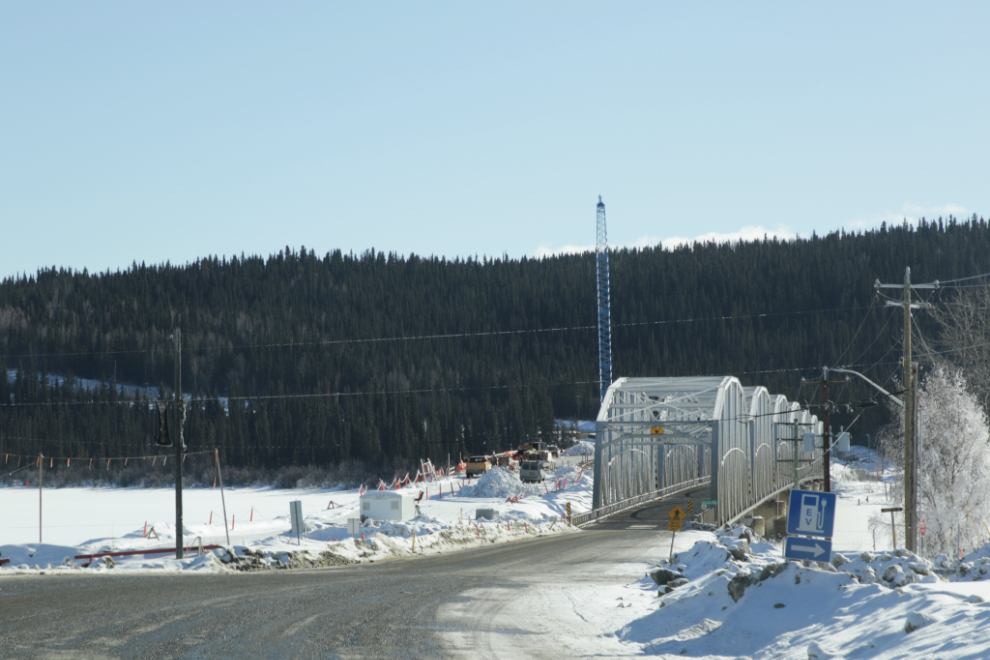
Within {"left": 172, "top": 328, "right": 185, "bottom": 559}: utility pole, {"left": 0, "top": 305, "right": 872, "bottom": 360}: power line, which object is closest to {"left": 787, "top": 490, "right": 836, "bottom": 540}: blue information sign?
{"left": 172, "top": 328, "right": 185, "bottom": 559}: utility pole

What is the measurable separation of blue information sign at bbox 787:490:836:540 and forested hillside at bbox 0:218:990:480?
111 m

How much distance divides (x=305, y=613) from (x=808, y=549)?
26.5ft

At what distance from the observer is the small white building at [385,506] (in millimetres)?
43344

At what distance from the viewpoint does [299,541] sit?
31.2 meters

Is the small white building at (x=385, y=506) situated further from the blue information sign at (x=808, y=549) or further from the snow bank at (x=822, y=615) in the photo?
the blue information sign at (x=808, y=549)

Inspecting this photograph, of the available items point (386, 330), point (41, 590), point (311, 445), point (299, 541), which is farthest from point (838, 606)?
point (386, 330)

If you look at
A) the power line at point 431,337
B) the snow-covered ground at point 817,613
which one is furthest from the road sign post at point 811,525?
the power line at point 431,337

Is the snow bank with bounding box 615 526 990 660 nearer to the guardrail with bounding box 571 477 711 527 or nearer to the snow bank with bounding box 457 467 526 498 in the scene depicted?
the guardrail with bounding box 571 477 711 527

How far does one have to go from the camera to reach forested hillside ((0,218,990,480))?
Result: 424ft

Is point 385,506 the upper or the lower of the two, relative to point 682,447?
upper

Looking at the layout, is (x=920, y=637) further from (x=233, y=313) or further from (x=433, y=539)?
(x=233, y=313)

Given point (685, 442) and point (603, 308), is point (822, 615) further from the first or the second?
point (603, 308)

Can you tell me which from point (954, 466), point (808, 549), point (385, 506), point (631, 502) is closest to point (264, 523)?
point (385, 506)

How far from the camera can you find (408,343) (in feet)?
570
